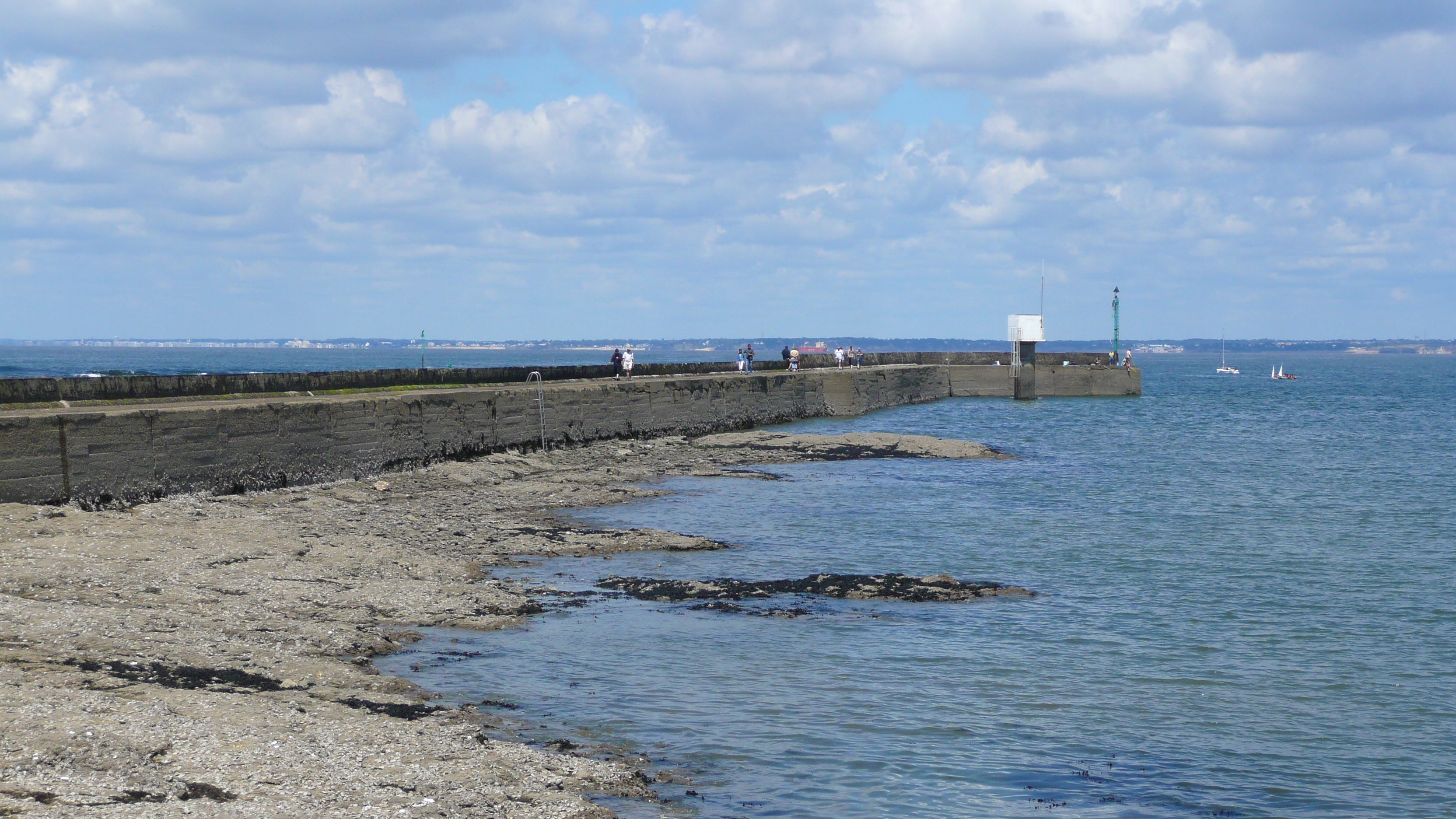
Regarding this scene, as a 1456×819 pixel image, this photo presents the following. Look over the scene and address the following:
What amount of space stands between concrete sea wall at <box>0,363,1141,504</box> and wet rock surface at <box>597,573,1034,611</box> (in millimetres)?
8408

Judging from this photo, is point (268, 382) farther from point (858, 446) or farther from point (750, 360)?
point (750, 360)

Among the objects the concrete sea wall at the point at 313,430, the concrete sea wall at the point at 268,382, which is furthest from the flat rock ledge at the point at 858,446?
the concrete sea wall at the point at 268,382

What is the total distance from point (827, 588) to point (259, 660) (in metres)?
7.58

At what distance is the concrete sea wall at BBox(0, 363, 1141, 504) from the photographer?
1761 cm

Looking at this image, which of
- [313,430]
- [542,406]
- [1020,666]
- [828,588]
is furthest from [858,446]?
[1020,666]

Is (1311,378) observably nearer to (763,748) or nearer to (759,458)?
(759,458)

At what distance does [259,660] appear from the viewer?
33.8ft

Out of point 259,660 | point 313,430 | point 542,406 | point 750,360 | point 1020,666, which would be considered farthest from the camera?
point 750,360

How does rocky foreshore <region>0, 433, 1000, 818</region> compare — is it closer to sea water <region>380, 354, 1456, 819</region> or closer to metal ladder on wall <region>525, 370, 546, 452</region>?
sea water <region>380, 354, 1456, 819</region>

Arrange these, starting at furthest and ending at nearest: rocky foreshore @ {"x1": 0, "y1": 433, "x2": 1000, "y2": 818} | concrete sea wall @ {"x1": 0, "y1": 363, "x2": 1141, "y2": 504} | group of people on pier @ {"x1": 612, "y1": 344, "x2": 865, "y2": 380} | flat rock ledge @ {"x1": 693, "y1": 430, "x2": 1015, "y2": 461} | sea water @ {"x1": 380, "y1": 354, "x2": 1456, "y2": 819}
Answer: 1. group of people on pier @ {"x1": 612, "y1": 344, "x2": 865, "y2": 380}
2. flat rock ledge @ {"x1": 693, "y1": 430, "x2": 1015, "y2": 461}
3. concrete sea wall @ {"x1": 0, "y1": 363, "x2": 1141, "y2": 504}
4. sea water @ {"x1": 380, "y1": 354, "x2": 1456, "y2": 819}
5. rocky foreshore @ {"x1": 0, "y1": 433, "x2": 1000, "y2": 818}

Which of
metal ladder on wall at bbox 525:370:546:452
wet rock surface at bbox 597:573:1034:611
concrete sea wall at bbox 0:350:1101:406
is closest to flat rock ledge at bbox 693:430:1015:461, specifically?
concrete sea wall at bbox 0:350:1101:406

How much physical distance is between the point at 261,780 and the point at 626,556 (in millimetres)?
10418

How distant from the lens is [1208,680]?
473 inches

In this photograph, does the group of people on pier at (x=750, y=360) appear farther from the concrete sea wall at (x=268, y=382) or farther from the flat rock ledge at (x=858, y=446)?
the flat rock ledge at (x=858, y=446)
